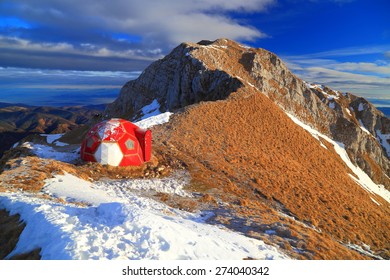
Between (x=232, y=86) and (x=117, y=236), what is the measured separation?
35.3m

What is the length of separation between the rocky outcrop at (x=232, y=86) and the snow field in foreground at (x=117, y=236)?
33.6m

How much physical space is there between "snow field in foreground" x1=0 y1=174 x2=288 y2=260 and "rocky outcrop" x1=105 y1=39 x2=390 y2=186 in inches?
1321

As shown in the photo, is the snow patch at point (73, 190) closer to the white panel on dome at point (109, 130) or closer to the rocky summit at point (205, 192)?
the rocky summit at point (205, 192)

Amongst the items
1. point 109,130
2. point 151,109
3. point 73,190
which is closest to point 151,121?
point 109,130

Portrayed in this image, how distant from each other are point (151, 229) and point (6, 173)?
1161 centimetres

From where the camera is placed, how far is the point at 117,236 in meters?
9.32

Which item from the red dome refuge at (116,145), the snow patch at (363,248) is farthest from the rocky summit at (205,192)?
the red dome refuge at (116,145)

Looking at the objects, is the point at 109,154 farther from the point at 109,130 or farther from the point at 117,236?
the point at 117,236

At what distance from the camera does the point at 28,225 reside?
1017 centimetres

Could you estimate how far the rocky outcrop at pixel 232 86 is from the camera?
4800 centimetres

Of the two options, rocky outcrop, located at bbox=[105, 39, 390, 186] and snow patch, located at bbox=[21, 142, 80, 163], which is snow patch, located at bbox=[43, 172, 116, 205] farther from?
rocky outcrop, located at bbox=[105, 39, 390, 186]

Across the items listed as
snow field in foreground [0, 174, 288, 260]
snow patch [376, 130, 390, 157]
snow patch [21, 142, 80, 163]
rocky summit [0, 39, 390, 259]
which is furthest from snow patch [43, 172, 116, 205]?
snow patch [376, 130, 390, 157]

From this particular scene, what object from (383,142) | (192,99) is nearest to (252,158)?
(192,99)

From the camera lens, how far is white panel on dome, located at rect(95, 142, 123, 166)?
68.3 feet
